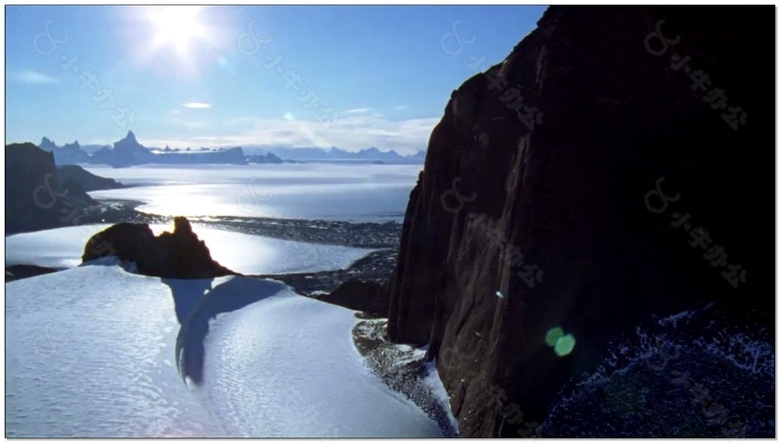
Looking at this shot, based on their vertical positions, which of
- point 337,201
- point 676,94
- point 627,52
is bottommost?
point 337,201

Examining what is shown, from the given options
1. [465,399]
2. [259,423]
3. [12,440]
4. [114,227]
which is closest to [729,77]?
[465,399]

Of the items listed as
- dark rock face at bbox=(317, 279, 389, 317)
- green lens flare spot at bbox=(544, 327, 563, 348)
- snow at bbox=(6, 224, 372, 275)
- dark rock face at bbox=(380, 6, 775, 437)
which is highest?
dark rock face at bbox=(380, 6, 775, 437)

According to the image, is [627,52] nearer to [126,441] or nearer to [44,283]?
[126,441]

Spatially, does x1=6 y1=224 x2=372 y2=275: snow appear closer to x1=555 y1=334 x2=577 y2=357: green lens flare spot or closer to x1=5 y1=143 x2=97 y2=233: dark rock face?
x1=5 y1=143 x2=97 y2=233: dark rock face

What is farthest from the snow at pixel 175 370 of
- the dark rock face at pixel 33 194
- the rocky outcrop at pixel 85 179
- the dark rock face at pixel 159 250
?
the rocky outcrop at pixel 85 179

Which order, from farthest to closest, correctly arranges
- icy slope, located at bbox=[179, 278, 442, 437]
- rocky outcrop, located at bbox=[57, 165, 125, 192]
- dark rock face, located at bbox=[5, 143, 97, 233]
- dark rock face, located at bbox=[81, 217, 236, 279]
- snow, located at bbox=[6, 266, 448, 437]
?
rocky outcrop, located at bbox=[57, 165, 125, 192], dark rock face, located at bbox=[5, 143, 97, 233], dark rock face, located at bbox=[81, 217, 236, 279], icy slope, located at bbox=[179, 278, 442, 437], snow, located at bbox=[6, 266, 448, 437]

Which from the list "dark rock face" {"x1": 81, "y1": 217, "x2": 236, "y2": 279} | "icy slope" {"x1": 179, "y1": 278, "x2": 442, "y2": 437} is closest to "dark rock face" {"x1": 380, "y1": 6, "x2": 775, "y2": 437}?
"icy slope" {"x1": 179, "y1": 278, "x2": 442, "y2": 437}

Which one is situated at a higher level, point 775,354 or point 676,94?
point 676,94
